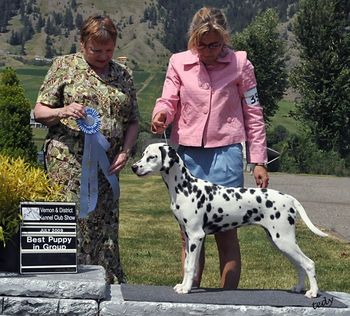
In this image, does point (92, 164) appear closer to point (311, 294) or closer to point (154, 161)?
point (154, 161)

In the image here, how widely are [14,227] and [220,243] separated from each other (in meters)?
1.38

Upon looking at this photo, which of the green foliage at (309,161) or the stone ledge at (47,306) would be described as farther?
the green foliage at (309,161)

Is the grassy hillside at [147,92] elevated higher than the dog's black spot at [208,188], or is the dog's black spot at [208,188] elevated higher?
the dog's black spot at [208,188]

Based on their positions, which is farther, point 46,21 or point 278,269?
point 46,21

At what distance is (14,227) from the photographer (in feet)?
14.9

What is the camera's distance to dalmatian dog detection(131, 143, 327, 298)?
4.65m

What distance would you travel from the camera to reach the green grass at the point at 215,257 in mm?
7684

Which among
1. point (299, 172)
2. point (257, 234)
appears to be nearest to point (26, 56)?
point (299, 172)

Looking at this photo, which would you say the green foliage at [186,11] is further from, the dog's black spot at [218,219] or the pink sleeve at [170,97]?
the dog's black spot at [218,219]

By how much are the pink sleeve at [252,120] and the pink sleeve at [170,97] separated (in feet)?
1.38

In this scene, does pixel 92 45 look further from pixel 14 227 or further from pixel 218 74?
pixel 14 227

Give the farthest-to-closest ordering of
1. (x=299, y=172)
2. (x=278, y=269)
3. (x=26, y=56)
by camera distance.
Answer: (x=26, y=56) → (x=299, y=172) → (x=278, y=269)

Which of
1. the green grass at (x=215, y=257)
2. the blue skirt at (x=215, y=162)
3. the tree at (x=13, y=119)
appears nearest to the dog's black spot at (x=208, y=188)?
the blue skirt at (x=215, y=162)

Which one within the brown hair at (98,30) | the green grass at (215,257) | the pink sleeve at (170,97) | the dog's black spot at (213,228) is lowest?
the green grass at (215,257)
